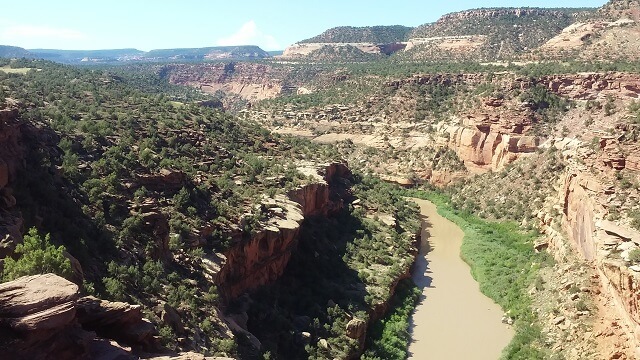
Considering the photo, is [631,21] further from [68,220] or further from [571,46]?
[68,220]

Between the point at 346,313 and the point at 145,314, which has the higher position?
the point at 145,314

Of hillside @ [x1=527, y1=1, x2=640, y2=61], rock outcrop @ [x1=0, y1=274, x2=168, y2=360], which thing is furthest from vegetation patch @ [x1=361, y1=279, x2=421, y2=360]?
hillside @ [x1=527, y1=1, x2=640, y2=61]

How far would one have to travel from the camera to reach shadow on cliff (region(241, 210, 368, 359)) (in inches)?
910

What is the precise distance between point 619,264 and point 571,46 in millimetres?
57133

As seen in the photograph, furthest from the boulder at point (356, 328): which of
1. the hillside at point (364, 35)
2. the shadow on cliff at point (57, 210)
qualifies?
the hillside at point (364, 35)

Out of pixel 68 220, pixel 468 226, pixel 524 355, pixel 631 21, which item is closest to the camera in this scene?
pixel 68 220

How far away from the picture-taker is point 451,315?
102ft

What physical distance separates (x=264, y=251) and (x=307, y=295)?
3604 mm

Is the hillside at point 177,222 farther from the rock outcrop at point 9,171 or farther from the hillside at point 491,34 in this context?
the hillside at point 491,34

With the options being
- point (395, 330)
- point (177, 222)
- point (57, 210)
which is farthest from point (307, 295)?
point (57, 210)

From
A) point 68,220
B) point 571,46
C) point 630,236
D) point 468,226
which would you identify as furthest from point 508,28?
point 68,220

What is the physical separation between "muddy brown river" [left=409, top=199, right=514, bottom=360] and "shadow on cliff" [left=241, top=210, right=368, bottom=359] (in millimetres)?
3933

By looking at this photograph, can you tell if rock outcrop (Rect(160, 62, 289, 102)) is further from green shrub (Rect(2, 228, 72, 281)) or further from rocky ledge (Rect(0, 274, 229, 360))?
rocky ledge (Rect(0, 274, 229, 360))

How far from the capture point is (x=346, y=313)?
26828mm
